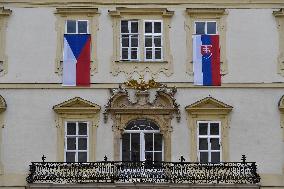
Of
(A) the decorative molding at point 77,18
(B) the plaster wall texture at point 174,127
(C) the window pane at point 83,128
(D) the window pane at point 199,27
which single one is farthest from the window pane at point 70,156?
(D) the window pane at point 199,27

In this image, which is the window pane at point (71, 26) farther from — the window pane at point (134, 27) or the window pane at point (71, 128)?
the window pane at point (71, 128)

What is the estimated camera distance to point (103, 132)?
2605cm

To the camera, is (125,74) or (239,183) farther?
(125,74)

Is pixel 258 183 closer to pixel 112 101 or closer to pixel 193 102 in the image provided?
pixel 193 102

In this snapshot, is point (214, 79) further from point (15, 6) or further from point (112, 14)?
point (15, 6)

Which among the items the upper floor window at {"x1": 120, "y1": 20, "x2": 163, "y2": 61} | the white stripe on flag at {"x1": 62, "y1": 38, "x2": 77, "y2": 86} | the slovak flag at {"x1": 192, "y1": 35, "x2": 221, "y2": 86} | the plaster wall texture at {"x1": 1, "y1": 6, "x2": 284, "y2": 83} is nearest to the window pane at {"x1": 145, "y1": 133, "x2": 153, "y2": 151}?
the plaster wall texture at {"x1": 1, "y1": 6, "x2": 284, "y2": 83}

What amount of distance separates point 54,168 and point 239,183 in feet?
20.9

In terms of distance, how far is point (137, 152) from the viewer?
26188 millimetres

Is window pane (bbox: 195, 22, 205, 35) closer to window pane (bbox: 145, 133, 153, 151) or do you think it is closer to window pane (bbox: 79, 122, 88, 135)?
window pane (bbox: 145, 133, 153, 151)

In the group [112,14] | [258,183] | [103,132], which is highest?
[112,14]

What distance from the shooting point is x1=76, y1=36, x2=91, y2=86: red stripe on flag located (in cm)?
2636

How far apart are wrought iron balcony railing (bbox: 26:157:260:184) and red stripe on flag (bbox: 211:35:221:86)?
3.12 meters

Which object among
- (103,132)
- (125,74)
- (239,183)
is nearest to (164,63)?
(125,74)

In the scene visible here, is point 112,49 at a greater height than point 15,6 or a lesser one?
lesser
